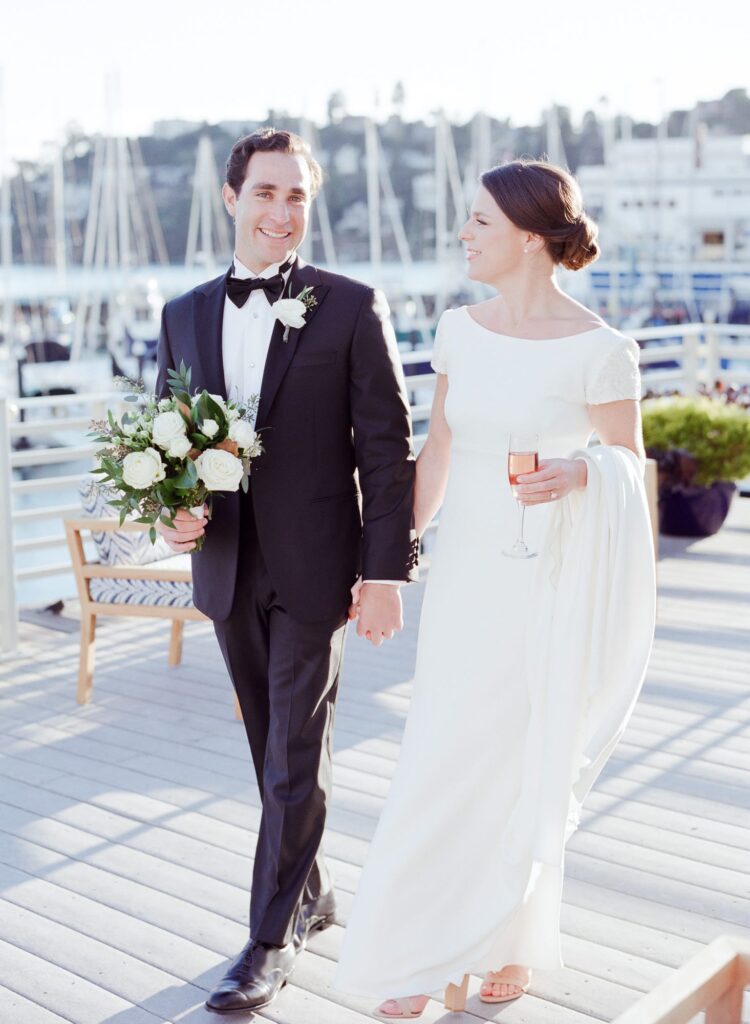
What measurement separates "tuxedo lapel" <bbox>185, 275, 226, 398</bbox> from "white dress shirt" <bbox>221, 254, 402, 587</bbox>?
0.02m

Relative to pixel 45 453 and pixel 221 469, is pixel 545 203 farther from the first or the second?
pixel 45 453

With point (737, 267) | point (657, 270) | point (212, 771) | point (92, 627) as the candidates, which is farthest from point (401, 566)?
point (737, 267)

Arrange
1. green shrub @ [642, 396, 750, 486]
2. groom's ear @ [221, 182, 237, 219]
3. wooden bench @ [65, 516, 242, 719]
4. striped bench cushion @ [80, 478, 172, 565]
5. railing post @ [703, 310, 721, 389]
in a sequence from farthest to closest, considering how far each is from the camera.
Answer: railing post @ [703, 310, 721, 389] < green shrub @ [642, 396, 750, 486] < striped bench cushion @ [80, 478, 172, 565] < wooden bench @ [65, 516, 242, 719] < groom's ear @ [221, 182, 237, 219]

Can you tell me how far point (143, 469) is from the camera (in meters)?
2.63

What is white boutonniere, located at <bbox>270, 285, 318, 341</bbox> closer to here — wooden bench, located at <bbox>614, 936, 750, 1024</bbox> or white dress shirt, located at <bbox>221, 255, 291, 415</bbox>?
white dress shirt, located at <bbox>221, 255, 291, 415</bbox>

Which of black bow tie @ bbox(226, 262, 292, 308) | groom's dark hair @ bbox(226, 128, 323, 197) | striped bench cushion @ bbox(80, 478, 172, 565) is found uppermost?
groom's dark hair @ bbox(226, 128, 323, 197)

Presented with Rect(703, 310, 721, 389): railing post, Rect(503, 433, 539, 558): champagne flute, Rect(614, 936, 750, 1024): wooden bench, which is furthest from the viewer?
Rect(703, 310, 721, 389): railing post

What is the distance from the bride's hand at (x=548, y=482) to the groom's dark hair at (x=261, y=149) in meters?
0.81

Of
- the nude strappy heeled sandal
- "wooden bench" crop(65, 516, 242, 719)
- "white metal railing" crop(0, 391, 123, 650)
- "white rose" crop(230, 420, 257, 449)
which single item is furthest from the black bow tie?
"wooden bench" crop(65, 516, 242, 719)

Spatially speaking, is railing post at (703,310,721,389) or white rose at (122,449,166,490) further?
railing post at (703,310,721,389)

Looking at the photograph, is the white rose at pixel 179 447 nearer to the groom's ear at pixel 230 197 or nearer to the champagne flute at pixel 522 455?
the groom's ear at pixel 230 197

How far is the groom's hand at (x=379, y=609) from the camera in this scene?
275cm

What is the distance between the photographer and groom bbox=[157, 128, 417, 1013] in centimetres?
273

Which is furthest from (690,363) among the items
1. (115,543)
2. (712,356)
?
(115,543)
